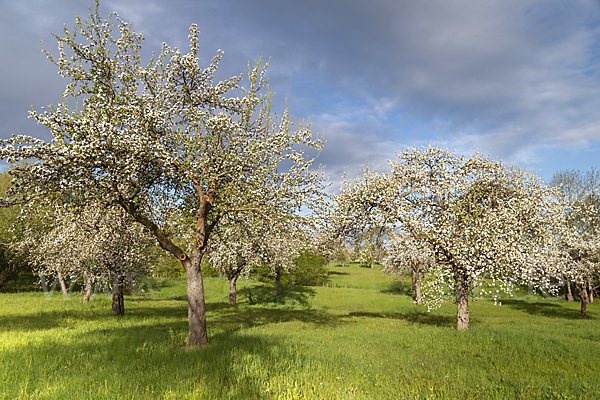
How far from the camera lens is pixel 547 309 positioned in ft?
135

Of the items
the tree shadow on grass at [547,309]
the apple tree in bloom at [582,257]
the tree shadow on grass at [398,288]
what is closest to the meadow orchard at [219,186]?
the apple tree in bloom at [582,257]

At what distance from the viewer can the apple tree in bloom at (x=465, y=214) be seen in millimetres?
18703

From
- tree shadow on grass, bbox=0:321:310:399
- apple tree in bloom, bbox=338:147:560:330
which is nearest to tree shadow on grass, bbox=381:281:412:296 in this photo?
apple tree in bloom, bbox=338:147:560:330

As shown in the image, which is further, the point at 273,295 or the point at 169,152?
the point at 273,295

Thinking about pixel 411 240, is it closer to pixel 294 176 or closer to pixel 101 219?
pixel 294 176

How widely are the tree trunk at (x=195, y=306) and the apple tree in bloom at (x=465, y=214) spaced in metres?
8.77

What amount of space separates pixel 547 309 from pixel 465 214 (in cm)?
3196

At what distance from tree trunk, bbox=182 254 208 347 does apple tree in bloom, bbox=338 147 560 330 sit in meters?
8.77

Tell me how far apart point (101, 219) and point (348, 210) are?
46.1 ft

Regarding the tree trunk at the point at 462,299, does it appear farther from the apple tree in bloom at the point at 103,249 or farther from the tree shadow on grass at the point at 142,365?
the apple tree in bloom at the point at 103,249

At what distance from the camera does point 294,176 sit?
49.5ft

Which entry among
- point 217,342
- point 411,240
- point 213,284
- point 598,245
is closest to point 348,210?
point 411,240

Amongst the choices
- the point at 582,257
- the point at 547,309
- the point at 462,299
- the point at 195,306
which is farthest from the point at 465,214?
the point at 547,309

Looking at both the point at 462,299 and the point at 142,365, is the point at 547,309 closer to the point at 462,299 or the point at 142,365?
the point at 462,299
